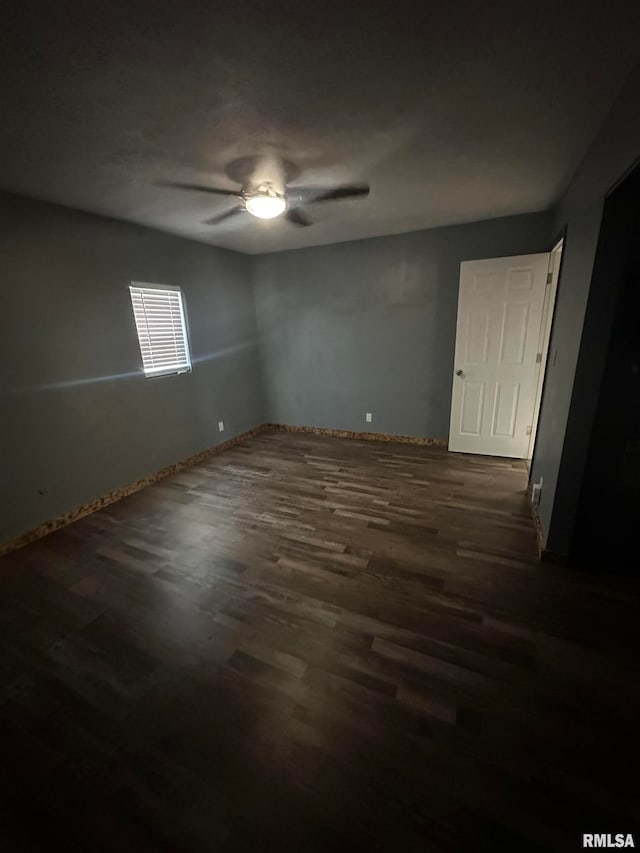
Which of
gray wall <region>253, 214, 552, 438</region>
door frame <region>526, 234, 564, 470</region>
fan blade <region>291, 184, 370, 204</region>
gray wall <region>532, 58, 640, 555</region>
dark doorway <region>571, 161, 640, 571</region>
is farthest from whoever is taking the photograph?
gray wall <region>253, 214, 552, 438</region>

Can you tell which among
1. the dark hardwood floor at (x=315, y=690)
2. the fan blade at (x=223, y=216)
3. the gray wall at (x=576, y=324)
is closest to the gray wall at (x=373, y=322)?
the gray wall at (x=576, y=324)

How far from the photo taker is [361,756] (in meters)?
1.21

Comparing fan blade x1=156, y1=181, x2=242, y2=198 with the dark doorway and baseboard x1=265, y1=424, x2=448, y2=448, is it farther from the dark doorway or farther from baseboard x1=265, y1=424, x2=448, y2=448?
baseboard x1=265, y1=424, x2=448, y2=448

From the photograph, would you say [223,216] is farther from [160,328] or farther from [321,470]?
[321,470]

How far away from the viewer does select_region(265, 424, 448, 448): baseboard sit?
13.8 ft

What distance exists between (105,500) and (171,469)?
75 cm

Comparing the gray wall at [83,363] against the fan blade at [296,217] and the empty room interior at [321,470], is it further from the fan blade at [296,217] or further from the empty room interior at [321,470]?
the fan blade at [296,217]

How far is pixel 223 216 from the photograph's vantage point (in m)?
2.88

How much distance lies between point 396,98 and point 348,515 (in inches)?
98.5

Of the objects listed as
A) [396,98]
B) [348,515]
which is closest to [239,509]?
[348,515]

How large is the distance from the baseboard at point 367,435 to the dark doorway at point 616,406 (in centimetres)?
215

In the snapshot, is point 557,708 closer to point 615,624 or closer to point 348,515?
point 615,624

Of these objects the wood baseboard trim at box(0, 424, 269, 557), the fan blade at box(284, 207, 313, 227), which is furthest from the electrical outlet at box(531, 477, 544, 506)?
the wood baseboard trim at box(0, 424, 269, 557)

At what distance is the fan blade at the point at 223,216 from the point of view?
274 centimetres
